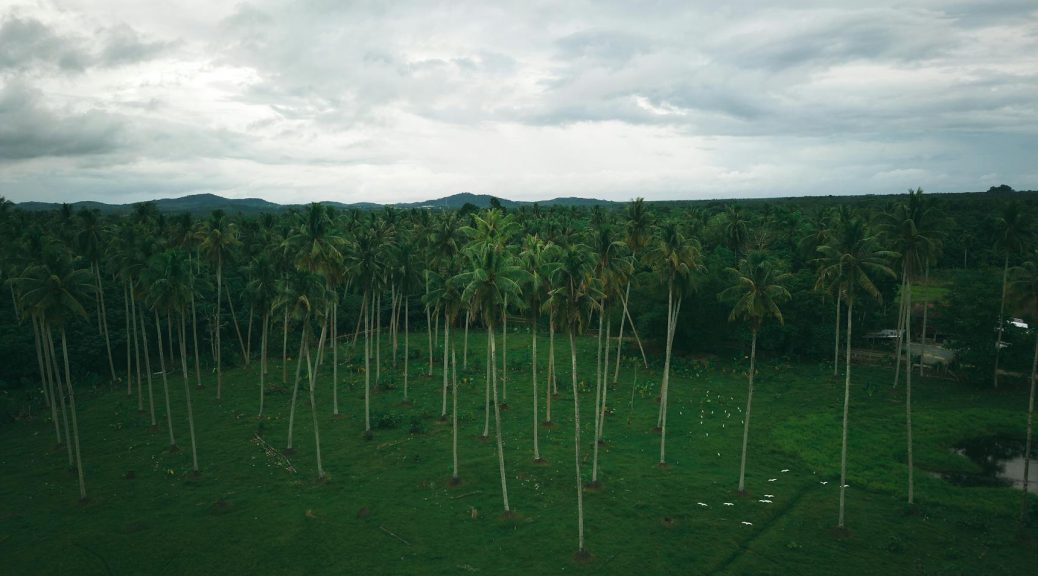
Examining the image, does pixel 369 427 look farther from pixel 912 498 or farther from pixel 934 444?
pixel 934 444

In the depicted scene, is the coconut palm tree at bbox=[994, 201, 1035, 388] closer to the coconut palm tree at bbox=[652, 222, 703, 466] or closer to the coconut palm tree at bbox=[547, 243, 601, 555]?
the coconut palm tree at bbox=[652, 222, 703, 466]

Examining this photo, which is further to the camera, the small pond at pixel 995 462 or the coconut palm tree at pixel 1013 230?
the coconut palm tree at pixel 1013 230

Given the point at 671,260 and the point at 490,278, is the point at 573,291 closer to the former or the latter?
the point at 490,278

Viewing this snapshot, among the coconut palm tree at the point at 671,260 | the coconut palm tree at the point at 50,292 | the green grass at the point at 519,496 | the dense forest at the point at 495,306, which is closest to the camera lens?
the green grass at the point at 519,496

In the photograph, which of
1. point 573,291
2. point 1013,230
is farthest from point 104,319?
point 1013,230

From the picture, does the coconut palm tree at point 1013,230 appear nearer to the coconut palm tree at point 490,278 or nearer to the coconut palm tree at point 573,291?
the coconut palm tree at point 573,291

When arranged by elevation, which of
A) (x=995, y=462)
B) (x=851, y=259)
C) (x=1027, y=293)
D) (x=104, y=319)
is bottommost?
(x=995, y=462)

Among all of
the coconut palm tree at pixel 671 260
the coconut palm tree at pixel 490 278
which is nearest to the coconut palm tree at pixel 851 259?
the coconut palm tree at pixel 671 260
